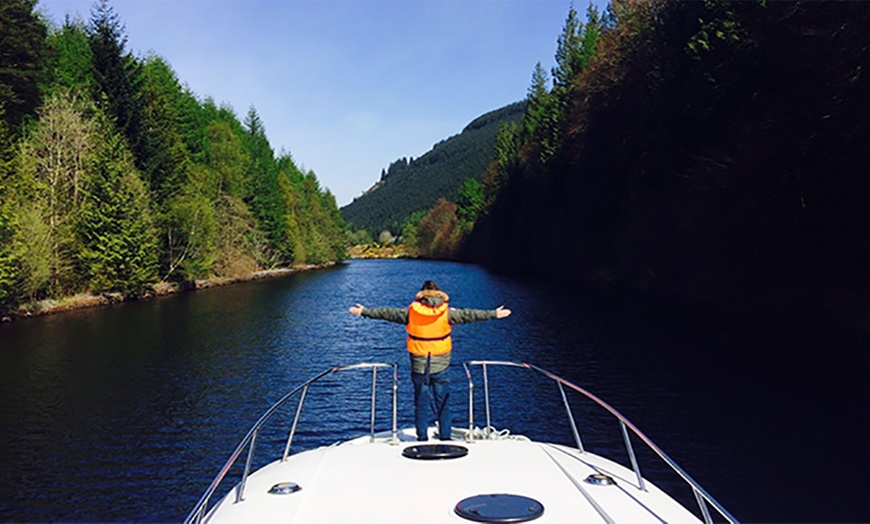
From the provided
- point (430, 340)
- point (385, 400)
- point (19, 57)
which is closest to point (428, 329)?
point (430, 340)

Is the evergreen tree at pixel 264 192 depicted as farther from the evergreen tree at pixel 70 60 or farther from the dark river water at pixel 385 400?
the dark river water at pixel 385 400

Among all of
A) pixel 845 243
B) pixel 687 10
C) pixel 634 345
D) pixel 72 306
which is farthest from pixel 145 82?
pixel 845 243

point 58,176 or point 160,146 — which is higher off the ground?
point 160,146

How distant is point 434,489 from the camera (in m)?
5.52

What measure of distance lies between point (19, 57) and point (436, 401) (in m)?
48.2

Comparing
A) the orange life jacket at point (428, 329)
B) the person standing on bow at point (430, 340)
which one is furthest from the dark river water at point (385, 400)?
the orange life jacket at point (428, 329)

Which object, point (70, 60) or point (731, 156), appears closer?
point (731, 156)

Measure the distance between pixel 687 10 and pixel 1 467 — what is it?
37438 millimetres

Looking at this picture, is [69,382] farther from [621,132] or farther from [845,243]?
[621,132]

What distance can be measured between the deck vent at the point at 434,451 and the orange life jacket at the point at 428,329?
1888mm

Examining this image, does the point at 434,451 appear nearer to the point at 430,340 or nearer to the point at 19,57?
the point at 430,340

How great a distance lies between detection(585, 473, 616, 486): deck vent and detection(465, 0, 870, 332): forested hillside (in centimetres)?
2094

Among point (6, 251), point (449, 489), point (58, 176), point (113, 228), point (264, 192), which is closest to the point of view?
point (449, 489)

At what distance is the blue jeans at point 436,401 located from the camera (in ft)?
27.8
